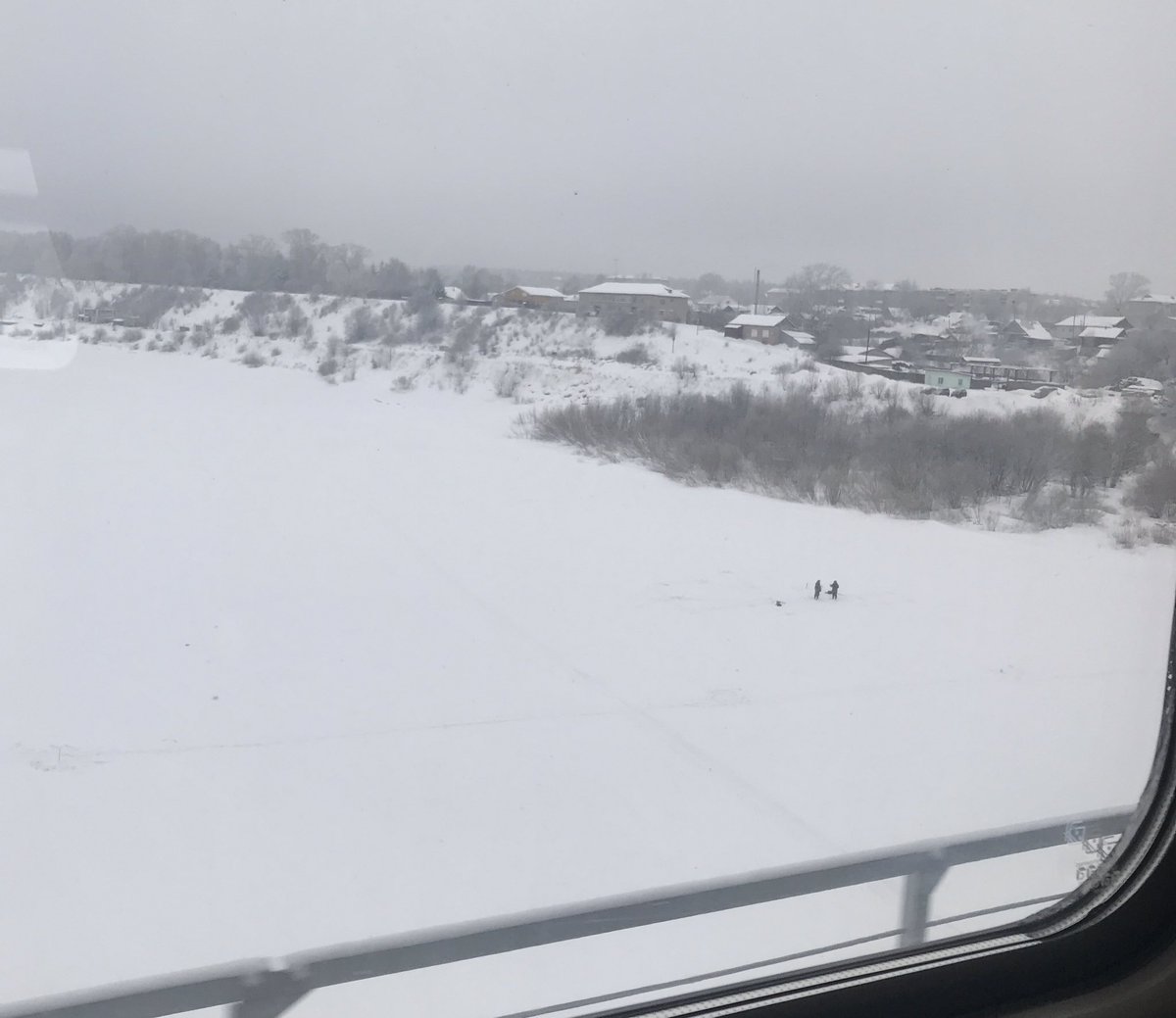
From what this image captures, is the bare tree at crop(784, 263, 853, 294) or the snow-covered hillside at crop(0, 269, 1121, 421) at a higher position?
the bare tree at crop(784, 263, 853, 294)

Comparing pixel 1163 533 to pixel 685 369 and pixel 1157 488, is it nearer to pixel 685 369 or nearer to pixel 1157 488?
pixel 1157 488

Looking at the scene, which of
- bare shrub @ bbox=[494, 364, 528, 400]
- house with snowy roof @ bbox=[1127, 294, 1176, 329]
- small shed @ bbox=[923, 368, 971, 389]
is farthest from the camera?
bare shrub @ bbox=[494, 364, 528, 400]

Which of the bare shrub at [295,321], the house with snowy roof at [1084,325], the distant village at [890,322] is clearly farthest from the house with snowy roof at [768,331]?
the bare shrub at [295,321]

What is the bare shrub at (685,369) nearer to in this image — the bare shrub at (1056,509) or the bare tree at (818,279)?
the bare tree at (818,279)

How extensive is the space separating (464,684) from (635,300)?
125 cm

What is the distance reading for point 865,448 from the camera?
3246 millimetres

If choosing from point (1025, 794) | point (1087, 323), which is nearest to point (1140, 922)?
point (1025, 794)

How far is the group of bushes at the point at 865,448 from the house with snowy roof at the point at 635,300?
1.40ft

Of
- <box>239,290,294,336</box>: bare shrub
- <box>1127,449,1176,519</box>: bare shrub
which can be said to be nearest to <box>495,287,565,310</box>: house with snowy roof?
<box>239,290,294,336</box>: bare shrub

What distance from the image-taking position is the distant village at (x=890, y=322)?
111 inches

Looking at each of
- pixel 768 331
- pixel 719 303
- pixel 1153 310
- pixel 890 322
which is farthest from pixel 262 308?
pixel 1153 310

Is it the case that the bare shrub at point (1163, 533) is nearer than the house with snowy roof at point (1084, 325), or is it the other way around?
the bare shrub at point (1163, 533)

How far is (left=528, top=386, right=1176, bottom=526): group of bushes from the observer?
284 centimetres

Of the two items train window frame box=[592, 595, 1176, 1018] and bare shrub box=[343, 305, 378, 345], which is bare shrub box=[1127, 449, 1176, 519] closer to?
train window frame box=[592, 595, 1176, 1018]
